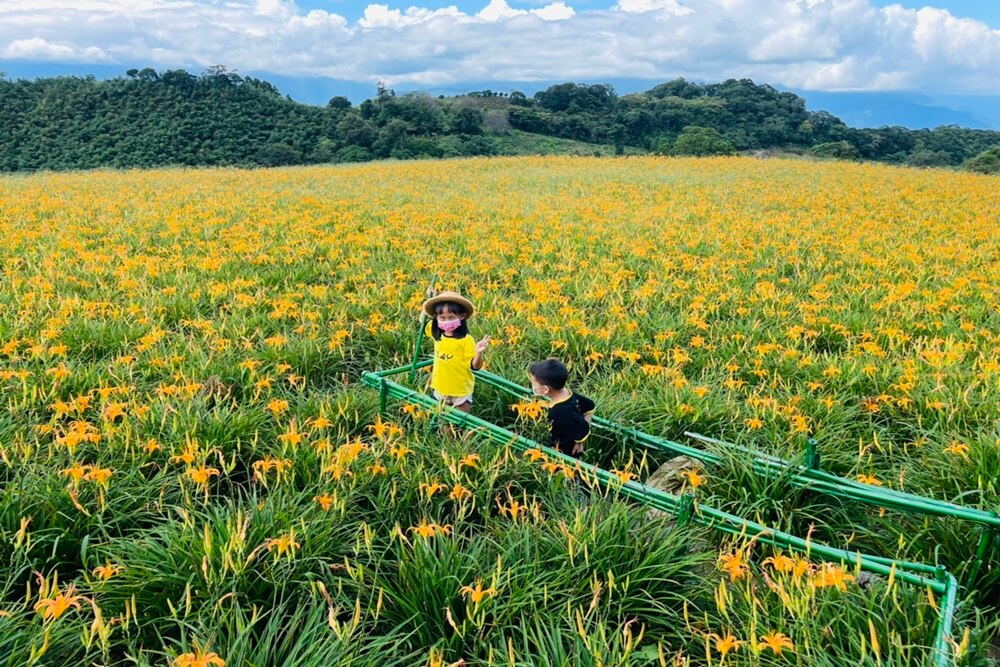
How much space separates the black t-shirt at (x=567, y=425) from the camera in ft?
10.2

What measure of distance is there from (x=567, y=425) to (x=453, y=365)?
2.63 feet

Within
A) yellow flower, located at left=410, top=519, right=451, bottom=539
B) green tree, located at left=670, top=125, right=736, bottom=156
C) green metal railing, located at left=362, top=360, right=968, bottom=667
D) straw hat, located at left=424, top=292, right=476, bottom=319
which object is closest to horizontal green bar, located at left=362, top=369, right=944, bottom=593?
green metal railing, located at left=362, top=360, right=968, bottom=667

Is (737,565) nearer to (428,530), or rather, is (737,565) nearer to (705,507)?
(705,507)

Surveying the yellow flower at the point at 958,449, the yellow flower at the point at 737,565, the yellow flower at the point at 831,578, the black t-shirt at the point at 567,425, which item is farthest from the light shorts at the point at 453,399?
the yellow flower at the point at 958,449

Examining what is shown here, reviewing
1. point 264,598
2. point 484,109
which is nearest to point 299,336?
point 264,598

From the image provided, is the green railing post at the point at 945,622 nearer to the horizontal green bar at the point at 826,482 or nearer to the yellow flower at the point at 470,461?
the horizontal green bar at the point at 826,482

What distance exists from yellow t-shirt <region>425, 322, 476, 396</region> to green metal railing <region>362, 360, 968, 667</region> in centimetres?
17

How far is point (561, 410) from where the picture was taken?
123 inches

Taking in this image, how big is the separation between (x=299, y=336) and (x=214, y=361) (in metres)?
0.82

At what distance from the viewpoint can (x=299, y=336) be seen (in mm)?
4762

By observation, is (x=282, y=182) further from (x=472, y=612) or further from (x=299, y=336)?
(x=472, y=612)

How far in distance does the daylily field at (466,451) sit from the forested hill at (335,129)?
27353 millimetres

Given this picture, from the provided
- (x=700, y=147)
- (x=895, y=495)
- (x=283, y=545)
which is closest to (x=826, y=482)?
(x=895, y=495)

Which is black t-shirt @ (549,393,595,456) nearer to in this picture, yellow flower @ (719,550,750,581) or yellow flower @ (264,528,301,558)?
yellow flower @ (719,550,750,581)
